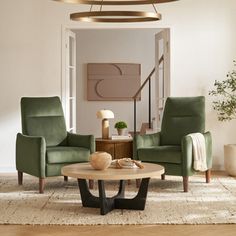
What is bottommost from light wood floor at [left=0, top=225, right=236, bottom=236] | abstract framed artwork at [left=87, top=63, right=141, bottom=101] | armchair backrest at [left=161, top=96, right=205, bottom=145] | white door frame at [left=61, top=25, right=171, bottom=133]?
light wood floor at [left=0, top=225, right=236, bottom=236]

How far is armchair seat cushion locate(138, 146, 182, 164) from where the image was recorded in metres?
6.59

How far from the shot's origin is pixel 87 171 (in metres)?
→ 5.50

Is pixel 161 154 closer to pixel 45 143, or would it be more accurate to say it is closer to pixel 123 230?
pixel 45 143

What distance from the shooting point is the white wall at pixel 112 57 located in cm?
1135

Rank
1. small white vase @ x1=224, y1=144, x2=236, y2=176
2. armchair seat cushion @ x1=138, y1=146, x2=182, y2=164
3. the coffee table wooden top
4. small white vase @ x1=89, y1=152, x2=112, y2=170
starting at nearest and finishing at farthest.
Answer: the coffee table wooden top, small white vase @ x1=89, y1=152, x2=112, y2=170, armchair seat cushion @ x1=138, y1=146, x2=182, y2=164, small white vase @ x1=224, y1=144, x2=236, y2=176

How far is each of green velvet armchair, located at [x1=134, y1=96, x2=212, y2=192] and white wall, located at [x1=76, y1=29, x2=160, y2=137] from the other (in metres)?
3.95

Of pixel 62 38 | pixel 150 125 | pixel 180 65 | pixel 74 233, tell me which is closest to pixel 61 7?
pixel 62 38

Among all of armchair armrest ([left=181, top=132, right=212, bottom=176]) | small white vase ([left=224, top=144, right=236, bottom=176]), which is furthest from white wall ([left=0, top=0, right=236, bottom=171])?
armchair armrest ([left=181, top=132, right=212, bottom=176])

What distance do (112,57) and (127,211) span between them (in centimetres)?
623

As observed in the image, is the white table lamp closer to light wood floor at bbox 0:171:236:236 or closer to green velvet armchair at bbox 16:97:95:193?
green velvet armchair at bbox 16:97:95:193

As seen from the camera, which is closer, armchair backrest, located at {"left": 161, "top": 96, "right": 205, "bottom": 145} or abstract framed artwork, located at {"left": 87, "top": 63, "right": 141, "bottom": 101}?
armchair backrest, located at {"left": 161, "top": 96, "right": 205, "bottom": 145}

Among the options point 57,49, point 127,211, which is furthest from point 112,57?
point 127,211

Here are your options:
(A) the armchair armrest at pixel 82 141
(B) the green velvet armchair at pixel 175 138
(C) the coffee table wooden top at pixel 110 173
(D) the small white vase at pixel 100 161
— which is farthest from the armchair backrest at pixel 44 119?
(D) the small white vase at pixel 100 161

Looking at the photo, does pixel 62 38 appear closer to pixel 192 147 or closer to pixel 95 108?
pixel 192 147
